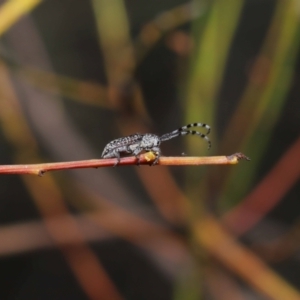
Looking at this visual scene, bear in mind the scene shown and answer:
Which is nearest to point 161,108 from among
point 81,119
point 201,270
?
point 81,119

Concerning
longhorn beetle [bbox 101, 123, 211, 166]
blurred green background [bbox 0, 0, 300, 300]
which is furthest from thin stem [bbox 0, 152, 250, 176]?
blurred green background [bbox 0, 0, 300, 300]

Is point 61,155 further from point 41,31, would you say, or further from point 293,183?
point 293,183

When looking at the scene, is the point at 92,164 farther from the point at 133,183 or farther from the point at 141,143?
the point at 133,183

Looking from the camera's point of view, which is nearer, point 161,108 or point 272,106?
point 272,106

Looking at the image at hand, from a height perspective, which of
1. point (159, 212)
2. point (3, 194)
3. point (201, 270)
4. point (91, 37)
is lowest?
point (201, 270)

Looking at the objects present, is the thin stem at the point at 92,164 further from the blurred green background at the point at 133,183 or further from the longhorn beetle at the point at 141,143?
the blurred green background at the point at 133,183

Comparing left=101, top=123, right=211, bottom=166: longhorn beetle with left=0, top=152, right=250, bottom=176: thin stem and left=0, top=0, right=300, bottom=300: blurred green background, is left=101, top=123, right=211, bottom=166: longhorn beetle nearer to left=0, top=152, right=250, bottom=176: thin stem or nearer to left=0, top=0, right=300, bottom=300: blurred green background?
left=0, top=152, right=250, bottom=176: thin stem

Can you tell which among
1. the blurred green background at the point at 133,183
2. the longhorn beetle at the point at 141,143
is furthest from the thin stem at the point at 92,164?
the blurred green background at the point at 133,183

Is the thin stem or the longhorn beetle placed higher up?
the longhorn beetle
